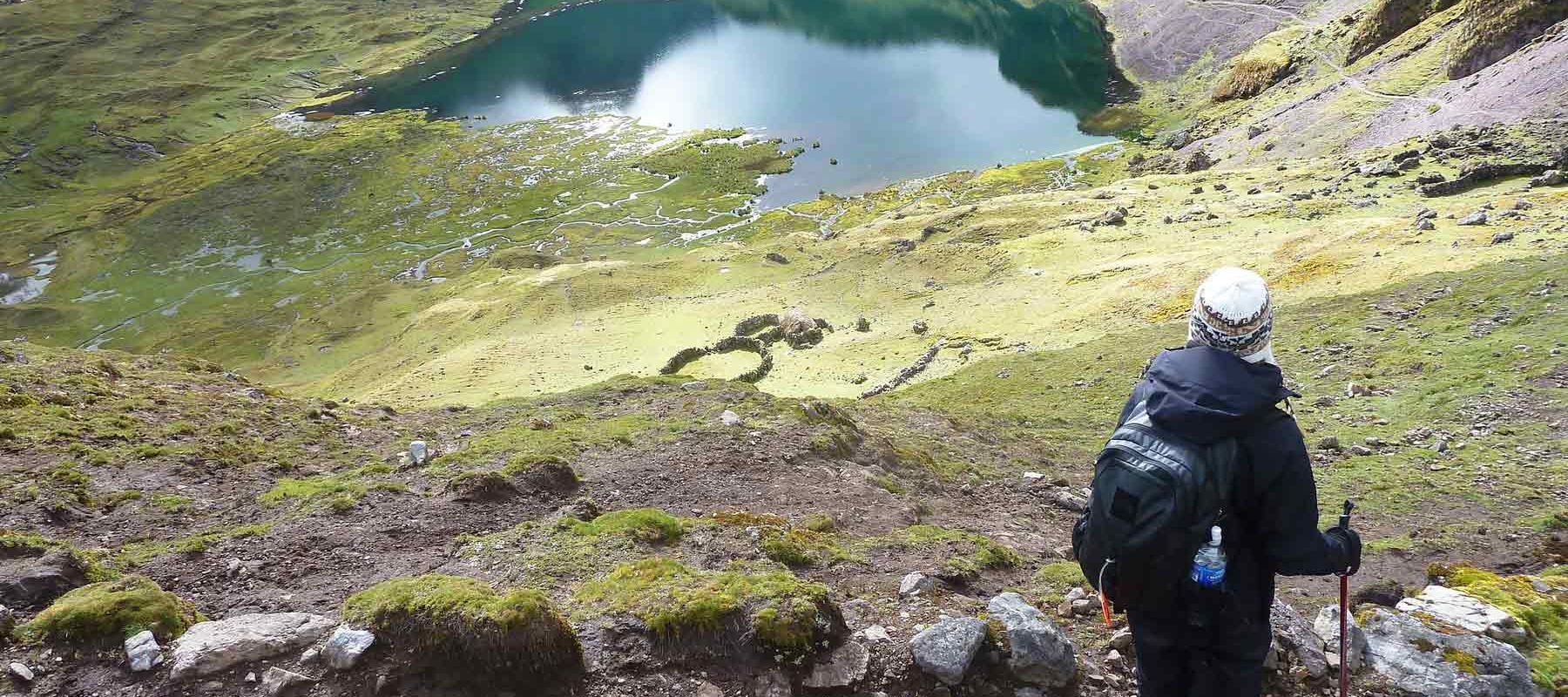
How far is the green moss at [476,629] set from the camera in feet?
26.4

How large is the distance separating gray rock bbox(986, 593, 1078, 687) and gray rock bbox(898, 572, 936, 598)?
2123 mm

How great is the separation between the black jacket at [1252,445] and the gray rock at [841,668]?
420 cm

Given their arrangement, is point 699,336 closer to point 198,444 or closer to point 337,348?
point 198,444

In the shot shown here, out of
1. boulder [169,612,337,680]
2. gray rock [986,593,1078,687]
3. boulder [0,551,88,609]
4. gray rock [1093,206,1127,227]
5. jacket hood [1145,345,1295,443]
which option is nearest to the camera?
jacket hood [1145,345,1295,443]

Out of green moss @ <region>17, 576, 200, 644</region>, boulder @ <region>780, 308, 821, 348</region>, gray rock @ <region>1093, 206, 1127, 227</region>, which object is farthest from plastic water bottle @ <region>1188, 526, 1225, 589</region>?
gray rock @ <region>1093, 206, 1127, 227</region>

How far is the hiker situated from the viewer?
529 centimetres

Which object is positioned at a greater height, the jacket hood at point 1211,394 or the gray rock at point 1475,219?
the jacket hood at point 1211,394

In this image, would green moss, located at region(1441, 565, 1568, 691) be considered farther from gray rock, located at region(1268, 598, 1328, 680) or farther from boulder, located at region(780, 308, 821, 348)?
boulder, located at region(780, 308, 821, 348)

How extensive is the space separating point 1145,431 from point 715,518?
374 inches

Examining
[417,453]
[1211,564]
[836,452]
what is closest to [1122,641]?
[1211,564]

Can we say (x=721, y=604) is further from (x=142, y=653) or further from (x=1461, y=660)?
(x=1461, y=660)

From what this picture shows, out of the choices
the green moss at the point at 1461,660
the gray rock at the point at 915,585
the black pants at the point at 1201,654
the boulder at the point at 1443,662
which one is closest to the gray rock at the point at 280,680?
the gray rock at the point at 915,585

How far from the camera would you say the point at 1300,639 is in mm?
8750

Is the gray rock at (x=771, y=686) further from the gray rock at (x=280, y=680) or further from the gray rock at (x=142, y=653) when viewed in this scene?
the gray rock at (x=142, y=653)
